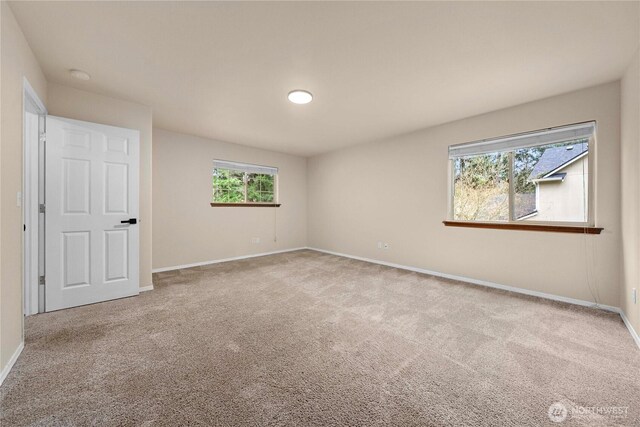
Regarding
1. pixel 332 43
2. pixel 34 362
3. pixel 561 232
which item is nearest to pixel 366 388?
pixel 34 362

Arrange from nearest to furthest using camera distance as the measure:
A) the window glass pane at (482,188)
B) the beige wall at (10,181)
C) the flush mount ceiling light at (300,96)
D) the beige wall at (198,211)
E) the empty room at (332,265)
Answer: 1. the empty room at (332,265)
2. the beige wall at (10,181)
3. the flush mount ceiling light at (300,96)
4. the window glass pane at (482,188)
5. the beige wall at (198,211)

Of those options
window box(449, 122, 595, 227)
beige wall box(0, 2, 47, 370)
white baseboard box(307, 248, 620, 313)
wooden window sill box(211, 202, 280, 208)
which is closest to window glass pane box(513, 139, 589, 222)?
window box(449, 122, 595, 227)

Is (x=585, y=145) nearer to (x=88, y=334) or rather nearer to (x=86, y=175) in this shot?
(x=88, y=334)

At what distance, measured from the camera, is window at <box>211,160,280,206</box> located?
5.06 m

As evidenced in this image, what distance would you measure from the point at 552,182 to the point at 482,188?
77cm

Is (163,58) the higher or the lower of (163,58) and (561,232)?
the higher

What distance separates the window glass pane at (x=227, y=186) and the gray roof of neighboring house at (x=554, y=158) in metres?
4.95

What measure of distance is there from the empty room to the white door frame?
20 mm

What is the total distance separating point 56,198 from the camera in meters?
2.64

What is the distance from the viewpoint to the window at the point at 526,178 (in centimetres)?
294

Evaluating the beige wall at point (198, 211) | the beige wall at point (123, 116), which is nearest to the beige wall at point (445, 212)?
the beige wall at point (198, 211)

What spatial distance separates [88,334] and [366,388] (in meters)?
2.36

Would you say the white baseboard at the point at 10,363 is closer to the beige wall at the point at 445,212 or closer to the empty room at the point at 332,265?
the empty room at the point at 332,265

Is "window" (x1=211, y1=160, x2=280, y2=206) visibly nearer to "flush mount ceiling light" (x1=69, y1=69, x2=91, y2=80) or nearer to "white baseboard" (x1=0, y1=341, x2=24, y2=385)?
"flush mount ceiling light" (x1=69, y1=69, x2=91, y2=80)
